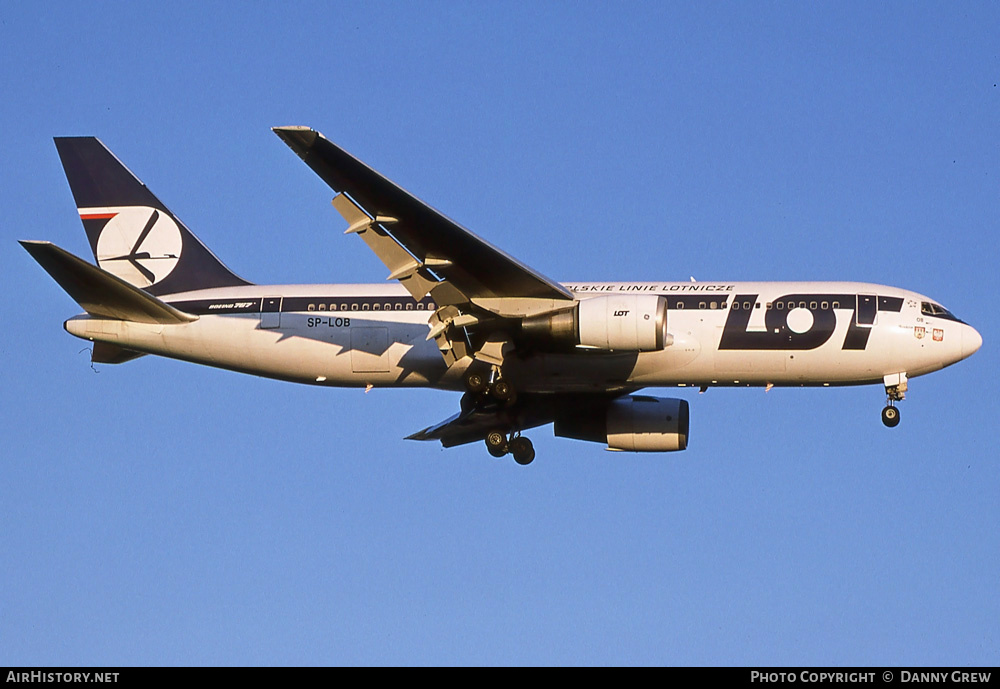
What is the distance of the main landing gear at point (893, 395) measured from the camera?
3659 cm

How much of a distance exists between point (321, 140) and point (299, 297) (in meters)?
10.1

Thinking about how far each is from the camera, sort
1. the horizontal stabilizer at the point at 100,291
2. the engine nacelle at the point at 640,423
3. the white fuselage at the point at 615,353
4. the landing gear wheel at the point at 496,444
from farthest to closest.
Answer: the engine nacelle at the point at 640,423 → the landing gear wheel at the point at 496,444 → the white fuselage at the point at 615,353 → the horizontal stabilizer at the point at 100,291

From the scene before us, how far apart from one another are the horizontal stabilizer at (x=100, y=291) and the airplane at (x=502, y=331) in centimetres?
5

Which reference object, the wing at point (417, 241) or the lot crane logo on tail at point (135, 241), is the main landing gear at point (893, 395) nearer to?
the wing at point (417, 241)

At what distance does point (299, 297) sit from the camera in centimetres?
3925

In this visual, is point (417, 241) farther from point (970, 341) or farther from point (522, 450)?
point (970, 341)

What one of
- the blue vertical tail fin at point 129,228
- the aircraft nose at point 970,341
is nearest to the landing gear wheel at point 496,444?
the blue vertical tail fin at point 129,228

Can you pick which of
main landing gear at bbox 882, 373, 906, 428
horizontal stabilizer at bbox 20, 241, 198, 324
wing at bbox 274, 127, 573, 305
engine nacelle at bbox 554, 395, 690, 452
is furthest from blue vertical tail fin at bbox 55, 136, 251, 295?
main landing gear at bbox 882, 373, 906, 428

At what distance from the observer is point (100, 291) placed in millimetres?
37594

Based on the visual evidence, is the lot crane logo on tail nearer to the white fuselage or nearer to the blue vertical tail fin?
the blue vertical tail fin

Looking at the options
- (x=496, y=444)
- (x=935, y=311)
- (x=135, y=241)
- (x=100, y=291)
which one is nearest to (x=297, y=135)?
(x=100, y=291)

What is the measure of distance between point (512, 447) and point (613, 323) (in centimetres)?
640

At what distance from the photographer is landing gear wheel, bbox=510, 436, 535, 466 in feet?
129
